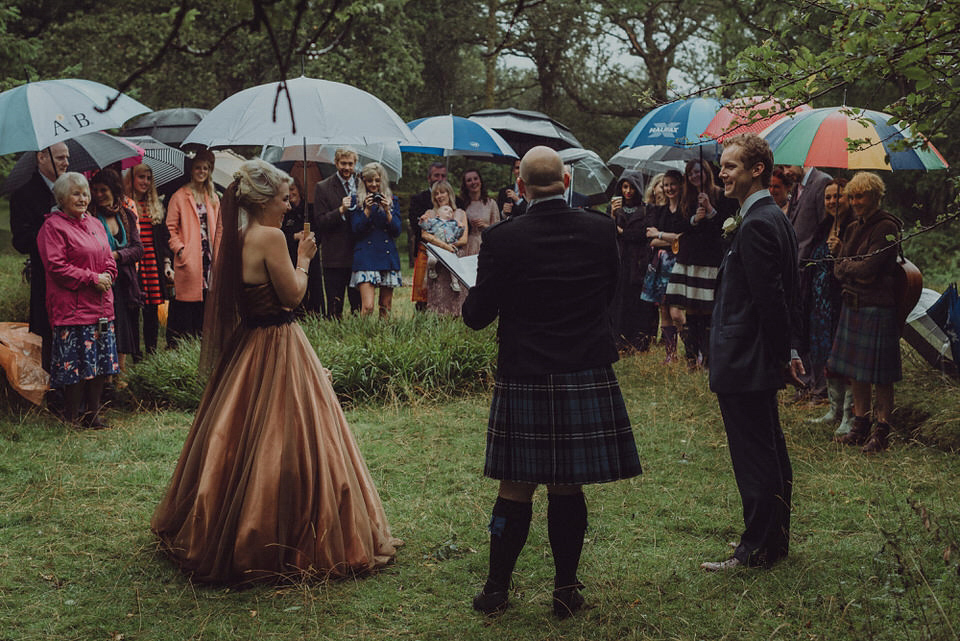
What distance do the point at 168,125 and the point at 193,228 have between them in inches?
156

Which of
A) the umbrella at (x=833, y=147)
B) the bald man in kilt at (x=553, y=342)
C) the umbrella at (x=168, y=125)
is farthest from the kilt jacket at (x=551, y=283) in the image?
the umbrella at (x=168, y=125)

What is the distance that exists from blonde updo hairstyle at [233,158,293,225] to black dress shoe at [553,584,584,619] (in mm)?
2230

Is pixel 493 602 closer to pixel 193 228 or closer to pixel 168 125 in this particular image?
pixel 193 228

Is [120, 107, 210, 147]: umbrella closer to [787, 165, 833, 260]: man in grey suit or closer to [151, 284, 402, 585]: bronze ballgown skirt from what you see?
[787, 165, 833, 260]: man in grey suit

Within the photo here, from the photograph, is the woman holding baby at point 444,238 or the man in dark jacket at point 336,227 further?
the woman holding baby at point 444,238

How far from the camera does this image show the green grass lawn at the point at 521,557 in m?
3.89

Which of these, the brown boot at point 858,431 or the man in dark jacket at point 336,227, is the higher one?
the man in dark jacket at point 336,227

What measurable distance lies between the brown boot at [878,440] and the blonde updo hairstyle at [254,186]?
436 centimetres

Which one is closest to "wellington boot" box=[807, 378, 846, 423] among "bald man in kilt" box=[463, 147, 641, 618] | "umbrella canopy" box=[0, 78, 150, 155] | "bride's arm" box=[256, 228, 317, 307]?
"bald man in kilt" box=[463, 147, 641, 618]

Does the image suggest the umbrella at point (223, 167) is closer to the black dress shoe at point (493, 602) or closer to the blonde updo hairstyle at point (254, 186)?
the blonde updo hairstyle at point (254, 186)

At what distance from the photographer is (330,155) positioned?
12398 mm

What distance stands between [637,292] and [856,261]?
12.8 feet

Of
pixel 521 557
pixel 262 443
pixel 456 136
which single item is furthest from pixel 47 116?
pixel 456 136

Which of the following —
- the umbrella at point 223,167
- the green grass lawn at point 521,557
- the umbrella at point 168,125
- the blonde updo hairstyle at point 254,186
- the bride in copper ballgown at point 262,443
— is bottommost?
the green grass lawn at point 521,557
